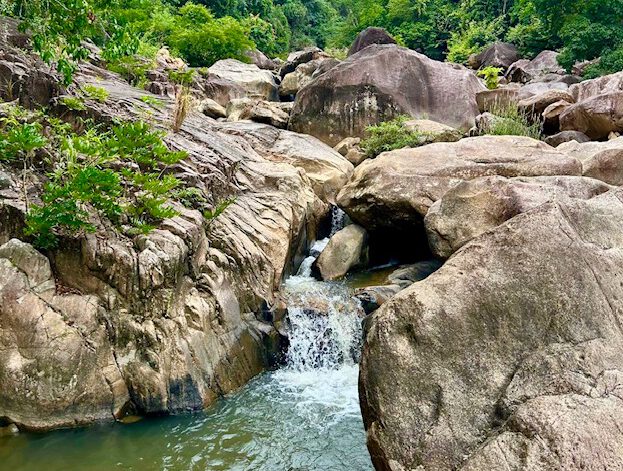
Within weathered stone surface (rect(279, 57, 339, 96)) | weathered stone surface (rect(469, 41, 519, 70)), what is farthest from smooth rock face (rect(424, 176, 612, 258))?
weathered stone surface (rect(469, 41, 519, 70))

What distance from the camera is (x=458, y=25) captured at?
117ft

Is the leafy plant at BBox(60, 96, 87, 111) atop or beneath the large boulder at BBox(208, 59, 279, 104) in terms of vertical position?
beneath

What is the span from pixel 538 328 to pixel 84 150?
5291mm

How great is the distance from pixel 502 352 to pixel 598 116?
11.3m

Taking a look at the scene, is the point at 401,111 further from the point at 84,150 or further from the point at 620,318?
the point at 620,318

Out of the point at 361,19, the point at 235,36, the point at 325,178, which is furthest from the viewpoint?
the point at 361,19

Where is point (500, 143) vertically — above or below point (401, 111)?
below

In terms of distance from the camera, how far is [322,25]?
1821 inches

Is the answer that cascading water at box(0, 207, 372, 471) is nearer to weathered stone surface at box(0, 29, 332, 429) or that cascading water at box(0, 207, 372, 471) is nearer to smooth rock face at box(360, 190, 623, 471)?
weathered stone surface at box(0, 29, 332, 429)

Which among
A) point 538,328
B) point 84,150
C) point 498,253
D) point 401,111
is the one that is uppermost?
point 401,111

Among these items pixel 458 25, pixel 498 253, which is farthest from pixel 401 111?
pixel 458 25

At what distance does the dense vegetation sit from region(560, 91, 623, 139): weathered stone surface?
7832 millimetres

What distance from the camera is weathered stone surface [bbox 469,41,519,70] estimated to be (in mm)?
28156

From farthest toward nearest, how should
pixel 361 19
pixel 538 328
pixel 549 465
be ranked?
1. pixel 361 19
2. pixel 538 328
3. pixel 549 465
